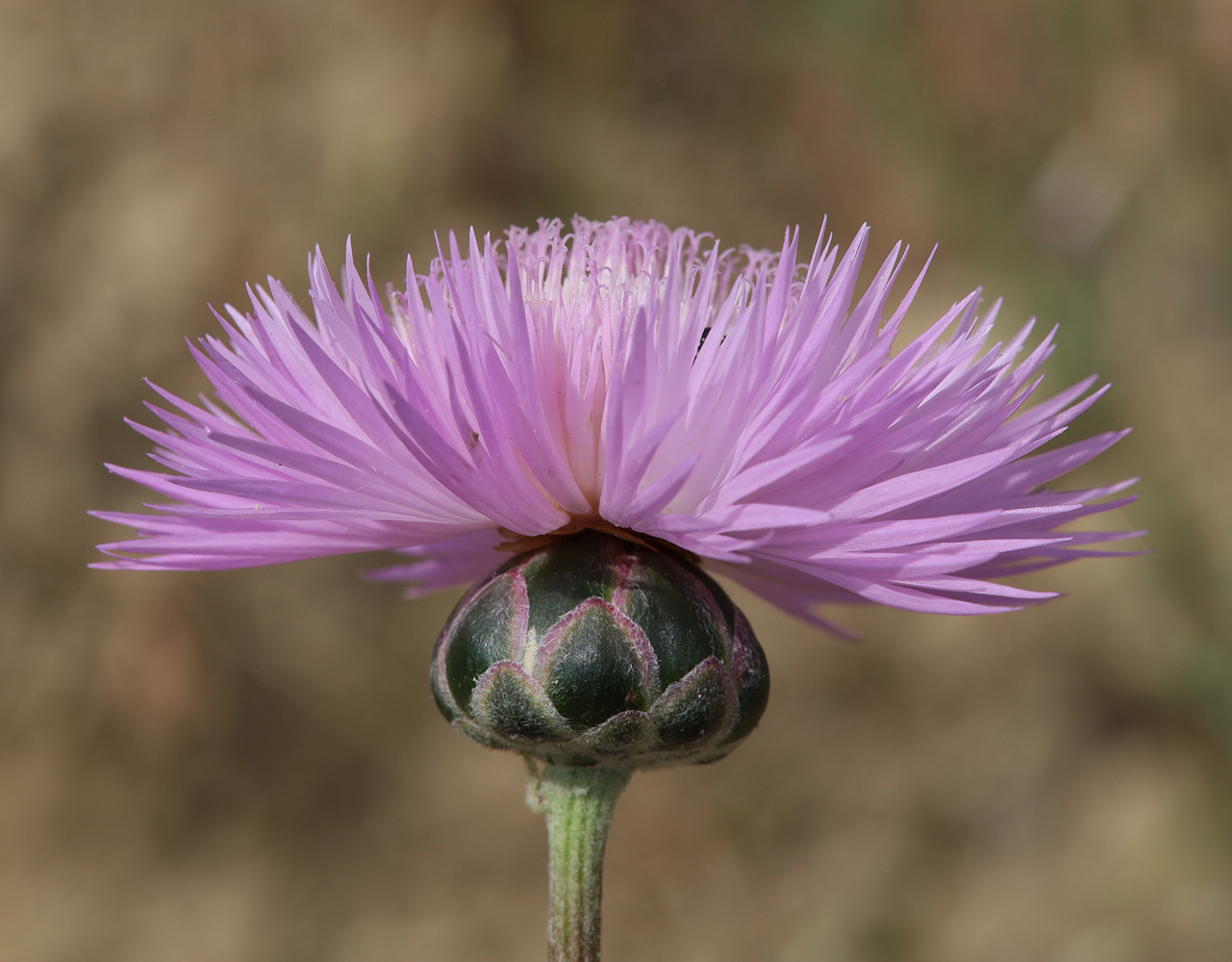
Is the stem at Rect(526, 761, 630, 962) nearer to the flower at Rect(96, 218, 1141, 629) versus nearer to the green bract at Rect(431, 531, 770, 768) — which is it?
the green bract at Rect(431, 531, 770, 768)

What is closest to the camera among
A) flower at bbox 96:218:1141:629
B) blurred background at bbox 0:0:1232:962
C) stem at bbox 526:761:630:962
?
flower at bbox 96:218:1141:629

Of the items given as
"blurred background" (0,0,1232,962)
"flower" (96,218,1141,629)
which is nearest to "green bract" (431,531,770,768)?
"flower" (96,218,1141,629)

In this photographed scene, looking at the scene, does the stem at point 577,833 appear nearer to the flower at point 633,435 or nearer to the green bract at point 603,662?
the green bract at point 603,662

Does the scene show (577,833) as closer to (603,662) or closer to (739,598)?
(603,662)

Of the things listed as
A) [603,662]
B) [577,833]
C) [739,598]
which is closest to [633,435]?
[603,662]

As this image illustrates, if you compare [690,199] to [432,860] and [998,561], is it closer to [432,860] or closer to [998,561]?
[432,860]

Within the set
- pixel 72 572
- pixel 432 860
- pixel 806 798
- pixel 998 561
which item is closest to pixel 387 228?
pixel 72 572

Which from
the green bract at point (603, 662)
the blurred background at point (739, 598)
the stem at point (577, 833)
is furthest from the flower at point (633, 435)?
the blurred background at point (739, 598)
